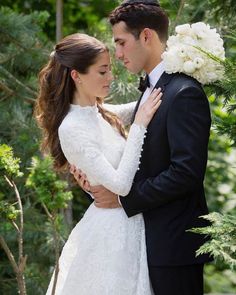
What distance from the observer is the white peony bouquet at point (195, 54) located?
3473mm

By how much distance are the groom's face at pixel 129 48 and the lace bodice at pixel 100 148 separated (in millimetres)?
321

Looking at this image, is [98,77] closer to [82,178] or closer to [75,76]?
[75,76]

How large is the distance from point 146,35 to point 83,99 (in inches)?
18.0

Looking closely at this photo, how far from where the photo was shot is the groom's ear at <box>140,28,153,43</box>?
369cm

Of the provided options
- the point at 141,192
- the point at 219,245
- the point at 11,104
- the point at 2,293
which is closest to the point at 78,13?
the point at 11,104

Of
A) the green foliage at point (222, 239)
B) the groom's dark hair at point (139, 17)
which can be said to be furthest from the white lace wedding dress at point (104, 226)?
the green foliage at point (222, 239)

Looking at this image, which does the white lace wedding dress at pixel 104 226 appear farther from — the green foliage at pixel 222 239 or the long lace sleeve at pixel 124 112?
the green foliage at pixel 222 239

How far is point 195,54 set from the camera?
349cm

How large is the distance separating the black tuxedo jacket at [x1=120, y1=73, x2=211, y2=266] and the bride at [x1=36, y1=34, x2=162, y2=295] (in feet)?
0.21

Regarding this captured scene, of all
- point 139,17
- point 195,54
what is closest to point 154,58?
point 139,17

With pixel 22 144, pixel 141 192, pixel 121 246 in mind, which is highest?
pixel 141 192

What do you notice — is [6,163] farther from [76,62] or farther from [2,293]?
[2,293]

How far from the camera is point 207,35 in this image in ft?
11.6

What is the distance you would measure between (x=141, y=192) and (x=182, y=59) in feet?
1.99
